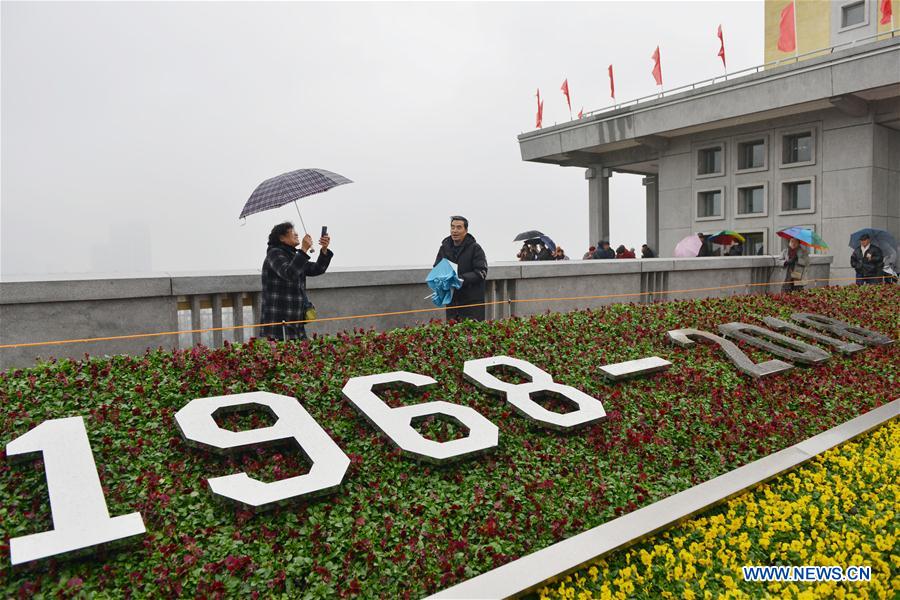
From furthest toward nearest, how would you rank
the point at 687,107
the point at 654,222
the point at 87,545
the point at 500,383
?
the point at 654,222
the point at 687,107
the point at 500,383
the point at 87,545

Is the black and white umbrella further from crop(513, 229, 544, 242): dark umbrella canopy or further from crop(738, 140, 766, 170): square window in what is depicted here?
crop(738, 140, 766, 170): square window

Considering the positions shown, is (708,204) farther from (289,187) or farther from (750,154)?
(289,187)

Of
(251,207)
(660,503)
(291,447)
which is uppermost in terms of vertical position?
(251,207)

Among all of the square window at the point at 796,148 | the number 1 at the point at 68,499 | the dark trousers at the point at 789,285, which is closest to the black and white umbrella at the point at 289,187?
the number 1 at the point at 68,499

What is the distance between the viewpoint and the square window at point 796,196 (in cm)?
2198

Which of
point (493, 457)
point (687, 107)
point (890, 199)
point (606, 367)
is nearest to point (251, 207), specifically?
point (493, 457)

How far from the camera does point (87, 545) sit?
3.21 m

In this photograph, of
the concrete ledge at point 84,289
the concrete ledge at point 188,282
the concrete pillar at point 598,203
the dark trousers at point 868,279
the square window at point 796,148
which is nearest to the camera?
the concrete ledge at point 84,289

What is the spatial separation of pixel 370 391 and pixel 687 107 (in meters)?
21.1

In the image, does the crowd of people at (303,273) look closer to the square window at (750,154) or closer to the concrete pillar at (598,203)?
the square window at (750,154)

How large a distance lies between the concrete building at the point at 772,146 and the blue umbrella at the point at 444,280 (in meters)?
17.0

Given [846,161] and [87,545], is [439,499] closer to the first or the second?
[87,545]

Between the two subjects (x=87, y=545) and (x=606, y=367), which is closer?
(x=87, y=545)

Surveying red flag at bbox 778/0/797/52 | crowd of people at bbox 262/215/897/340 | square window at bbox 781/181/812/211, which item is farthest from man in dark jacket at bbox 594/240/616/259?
crowd of people at bbox 262/215/897/340
